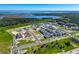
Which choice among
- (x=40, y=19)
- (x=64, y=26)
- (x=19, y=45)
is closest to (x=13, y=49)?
(x=19, y=45)

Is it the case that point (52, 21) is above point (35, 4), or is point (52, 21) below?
below

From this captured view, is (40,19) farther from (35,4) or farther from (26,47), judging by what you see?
(26,47)

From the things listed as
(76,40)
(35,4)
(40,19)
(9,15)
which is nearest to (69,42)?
(76,40)

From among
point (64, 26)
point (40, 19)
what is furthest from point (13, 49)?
point (64, 26)

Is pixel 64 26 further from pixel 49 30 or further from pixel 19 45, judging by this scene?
pixel 19 45

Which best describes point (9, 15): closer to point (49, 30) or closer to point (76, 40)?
point (49, 30)
